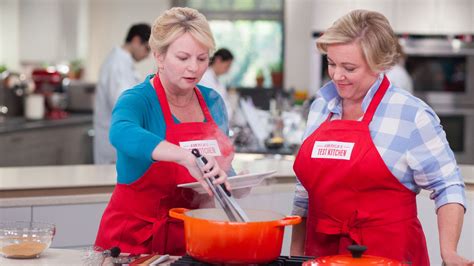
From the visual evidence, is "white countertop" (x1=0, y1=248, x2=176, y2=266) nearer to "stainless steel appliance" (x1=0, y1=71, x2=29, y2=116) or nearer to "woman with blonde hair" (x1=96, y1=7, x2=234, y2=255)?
"woman with blonde hair" (x1=96, y1=7, x2=234, y2=255)

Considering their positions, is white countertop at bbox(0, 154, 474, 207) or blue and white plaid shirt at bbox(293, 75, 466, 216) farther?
white countertop at bbox(0, 154, 474, 207)

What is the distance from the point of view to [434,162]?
226 cm

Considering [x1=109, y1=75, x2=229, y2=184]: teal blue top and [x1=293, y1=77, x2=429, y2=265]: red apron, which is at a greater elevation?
[x1=109, y1=75, x2=229, y2=184]: teal blue top

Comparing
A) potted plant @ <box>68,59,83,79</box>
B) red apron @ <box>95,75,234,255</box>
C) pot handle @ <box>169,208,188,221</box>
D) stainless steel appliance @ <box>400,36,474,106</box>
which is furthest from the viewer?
potted plant @ <box>68,59,83,79</box>

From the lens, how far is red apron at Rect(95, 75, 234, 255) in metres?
2.37

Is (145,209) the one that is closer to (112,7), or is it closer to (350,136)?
(350,136)

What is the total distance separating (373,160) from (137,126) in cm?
65

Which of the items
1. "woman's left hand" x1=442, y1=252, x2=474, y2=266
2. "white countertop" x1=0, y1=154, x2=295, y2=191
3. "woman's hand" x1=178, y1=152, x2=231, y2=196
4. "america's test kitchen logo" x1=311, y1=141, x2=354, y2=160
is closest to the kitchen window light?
"white countertop" x1=0, y1=154, x2=295, y2=191

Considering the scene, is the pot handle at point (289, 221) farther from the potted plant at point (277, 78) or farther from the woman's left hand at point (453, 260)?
the potted plant at point (277, 78)

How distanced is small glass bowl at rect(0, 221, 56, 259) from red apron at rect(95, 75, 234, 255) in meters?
0.23

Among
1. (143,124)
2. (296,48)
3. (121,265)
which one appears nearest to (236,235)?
(121,265)

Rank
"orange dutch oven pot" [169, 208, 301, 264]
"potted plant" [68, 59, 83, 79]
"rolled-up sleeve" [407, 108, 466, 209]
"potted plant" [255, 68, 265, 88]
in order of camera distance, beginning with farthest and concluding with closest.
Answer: "potted plant" [255, 68, 265, 88] < "potted plant" [68, 59, 83, 79] < "rolled-up sleeve" [407, 108, 466, 209] < "orange dutch oven pot" [169, 208, 301, 264]

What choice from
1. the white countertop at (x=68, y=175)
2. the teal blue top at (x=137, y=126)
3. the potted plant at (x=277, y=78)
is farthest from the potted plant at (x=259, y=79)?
the teal blue top at (x=137, y=126)

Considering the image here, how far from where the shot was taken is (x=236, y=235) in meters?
1.91
